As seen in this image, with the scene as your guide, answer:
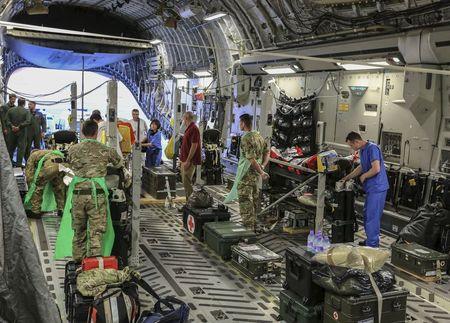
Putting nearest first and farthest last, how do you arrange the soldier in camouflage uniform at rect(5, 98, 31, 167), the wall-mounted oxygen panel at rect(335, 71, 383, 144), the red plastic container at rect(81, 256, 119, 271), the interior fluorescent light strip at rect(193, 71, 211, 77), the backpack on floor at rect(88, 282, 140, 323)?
1. the backpack on floor at rect(88, 282, 140, 323)
2. the red plastic container at rect(81, 256, 119, 271)
3. the wall-mounted oxygen panel at rect(335, 71, 383, 144)
4. the soldier in camouflage uniform at rect(5, 98, 31, 167)
5. the interior fluorescent light strip at rect(193, 71, 211, 77)

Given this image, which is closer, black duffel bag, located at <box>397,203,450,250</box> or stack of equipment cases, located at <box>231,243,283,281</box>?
stack of equipment cases, located at <box>231,243,283,281</box>

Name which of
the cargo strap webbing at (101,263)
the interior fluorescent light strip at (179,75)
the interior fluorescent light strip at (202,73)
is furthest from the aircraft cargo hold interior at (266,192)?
the interior fluorescent light strip at (179,75)

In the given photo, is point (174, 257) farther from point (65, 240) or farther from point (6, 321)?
point (6, 321)

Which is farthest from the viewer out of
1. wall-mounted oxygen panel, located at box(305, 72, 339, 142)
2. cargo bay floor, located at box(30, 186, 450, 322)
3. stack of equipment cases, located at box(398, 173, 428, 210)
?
wall-mounted oxygen panel, located at box(305, 72, 339, 142)

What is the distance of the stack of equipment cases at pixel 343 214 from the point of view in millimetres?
7102

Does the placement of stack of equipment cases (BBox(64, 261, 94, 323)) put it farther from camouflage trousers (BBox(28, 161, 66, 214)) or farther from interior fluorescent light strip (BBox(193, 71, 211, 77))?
interior fluorescent light strip (BBox(193, 71, 211, 77))

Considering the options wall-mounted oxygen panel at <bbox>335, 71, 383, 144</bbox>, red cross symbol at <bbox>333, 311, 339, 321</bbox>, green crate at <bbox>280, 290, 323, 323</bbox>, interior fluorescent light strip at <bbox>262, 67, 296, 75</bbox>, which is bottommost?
green crate at <bbox>280, 290, 323, 323</bbox>

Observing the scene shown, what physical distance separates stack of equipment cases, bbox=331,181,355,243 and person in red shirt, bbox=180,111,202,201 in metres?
2.82

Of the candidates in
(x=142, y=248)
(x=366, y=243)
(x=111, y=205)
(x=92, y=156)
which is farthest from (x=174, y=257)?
(x=366, y=243)

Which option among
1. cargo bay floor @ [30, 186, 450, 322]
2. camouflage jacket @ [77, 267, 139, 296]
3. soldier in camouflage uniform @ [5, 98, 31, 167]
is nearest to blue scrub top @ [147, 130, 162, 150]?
soldier in camouflage uniform @ [5, 98, 31, 167]

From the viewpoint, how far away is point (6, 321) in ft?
5.80

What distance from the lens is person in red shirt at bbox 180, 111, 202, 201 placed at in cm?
875

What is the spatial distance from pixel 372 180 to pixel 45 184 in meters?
5.29

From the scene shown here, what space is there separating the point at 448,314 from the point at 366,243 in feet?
6.50
